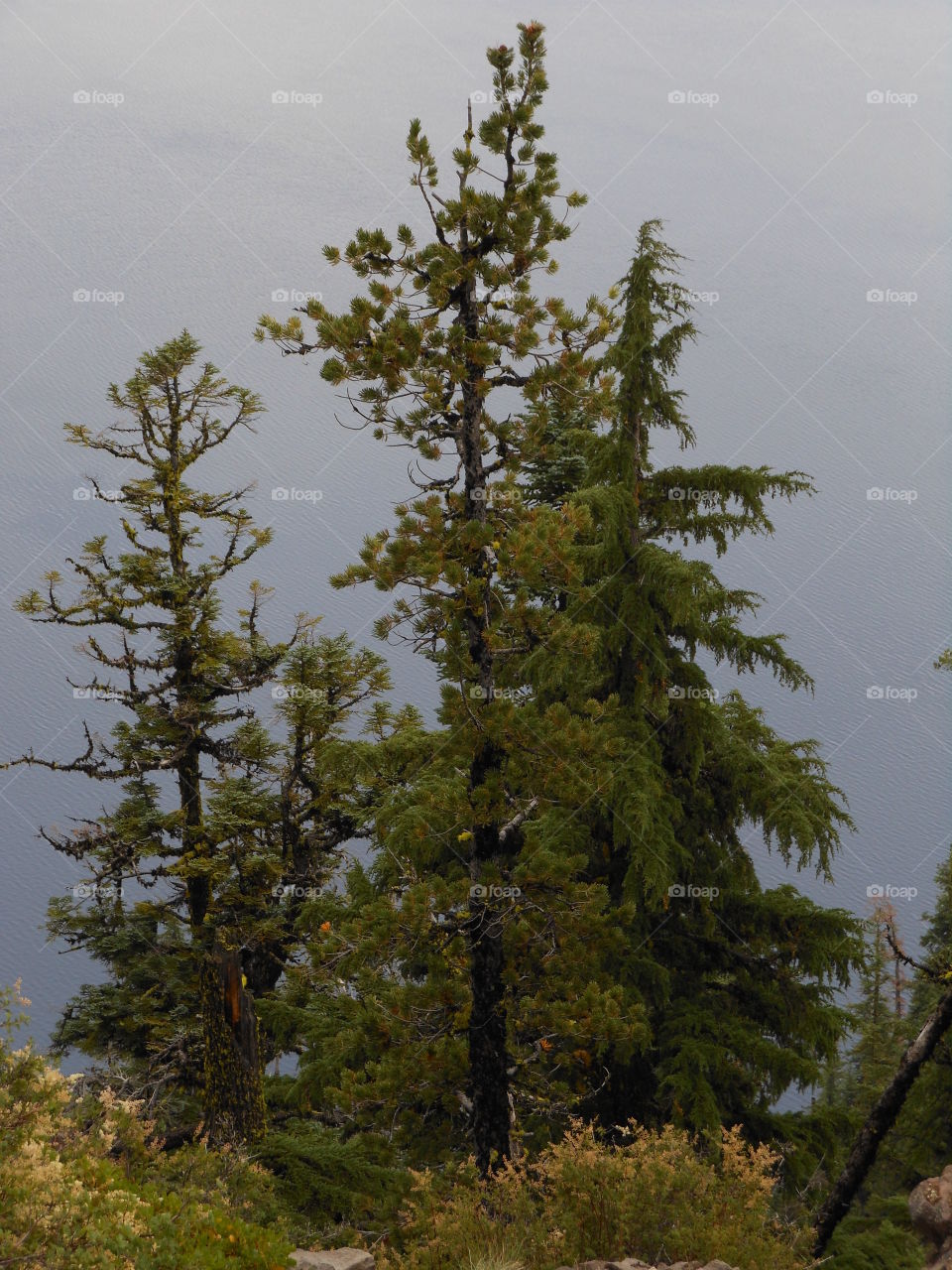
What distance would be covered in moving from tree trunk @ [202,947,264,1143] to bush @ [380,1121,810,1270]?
2.89 meters

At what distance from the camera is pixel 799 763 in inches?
597

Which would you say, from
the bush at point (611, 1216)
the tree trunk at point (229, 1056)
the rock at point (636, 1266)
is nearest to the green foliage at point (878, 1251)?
the bush at point (611, 1216)

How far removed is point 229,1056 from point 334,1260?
4075mm

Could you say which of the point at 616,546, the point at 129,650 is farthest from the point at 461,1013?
the point at 129,650

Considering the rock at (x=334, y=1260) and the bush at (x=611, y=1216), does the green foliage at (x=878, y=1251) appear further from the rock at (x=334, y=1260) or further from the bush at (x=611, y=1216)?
the rock at (x=334, y=1260)

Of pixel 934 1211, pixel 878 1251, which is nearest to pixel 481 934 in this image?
pixel 934 1211

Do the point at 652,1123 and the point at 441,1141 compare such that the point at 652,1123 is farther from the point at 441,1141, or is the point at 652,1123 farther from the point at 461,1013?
the point at 461,1013

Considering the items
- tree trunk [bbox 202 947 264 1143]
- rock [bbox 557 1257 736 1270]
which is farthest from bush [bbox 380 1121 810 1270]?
tree trunk [bbox 202 947 264 1143]

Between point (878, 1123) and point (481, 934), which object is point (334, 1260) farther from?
point (878, 1123)

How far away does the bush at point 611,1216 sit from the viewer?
25.2 feet

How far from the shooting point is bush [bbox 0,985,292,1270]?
18.8 ft

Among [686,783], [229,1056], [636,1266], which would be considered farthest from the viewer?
[686,783]

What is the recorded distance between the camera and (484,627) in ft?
34.9

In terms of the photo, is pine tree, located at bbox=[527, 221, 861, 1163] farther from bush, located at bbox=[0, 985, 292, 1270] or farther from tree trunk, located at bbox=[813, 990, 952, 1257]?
bush, located at bbox=[0, 985, 292, 1270]
